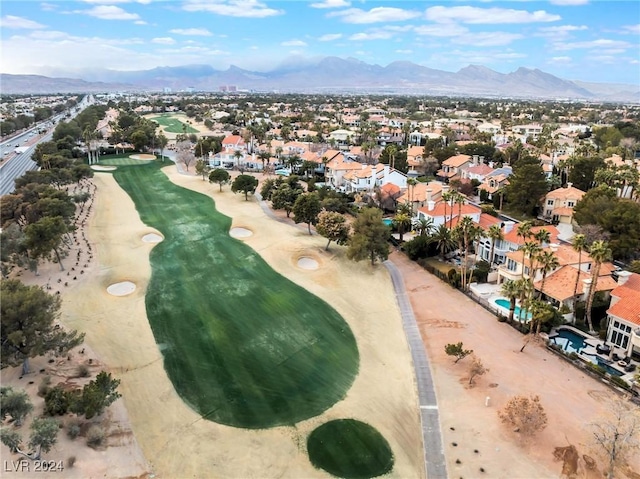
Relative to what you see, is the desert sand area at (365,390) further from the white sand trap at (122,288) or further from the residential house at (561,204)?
the residential house at (561,204)

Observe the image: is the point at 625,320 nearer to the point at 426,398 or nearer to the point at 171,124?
the point at 426,398

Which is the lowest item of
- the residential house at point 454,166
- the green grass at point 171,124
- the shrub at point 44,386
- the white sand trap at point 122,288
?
the white sand trap at point 122,288

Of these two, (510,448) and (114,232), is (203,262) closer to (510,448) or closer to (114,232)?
(114,232)

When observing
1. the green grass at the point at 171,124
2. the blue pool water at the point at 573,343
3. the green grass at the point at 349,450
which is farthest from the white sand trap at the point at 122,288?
the green grass at the point at 171,124

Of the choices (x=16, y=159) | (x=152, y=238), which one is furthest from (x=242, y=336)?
(x=16, y=159)

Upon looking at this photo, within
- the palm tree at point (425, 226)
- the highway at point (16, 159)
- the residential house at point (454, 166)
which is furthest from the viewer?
the residential house at point (454, 166)

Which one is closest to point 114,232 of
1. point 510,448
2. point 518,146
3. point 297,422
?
point 297,422
